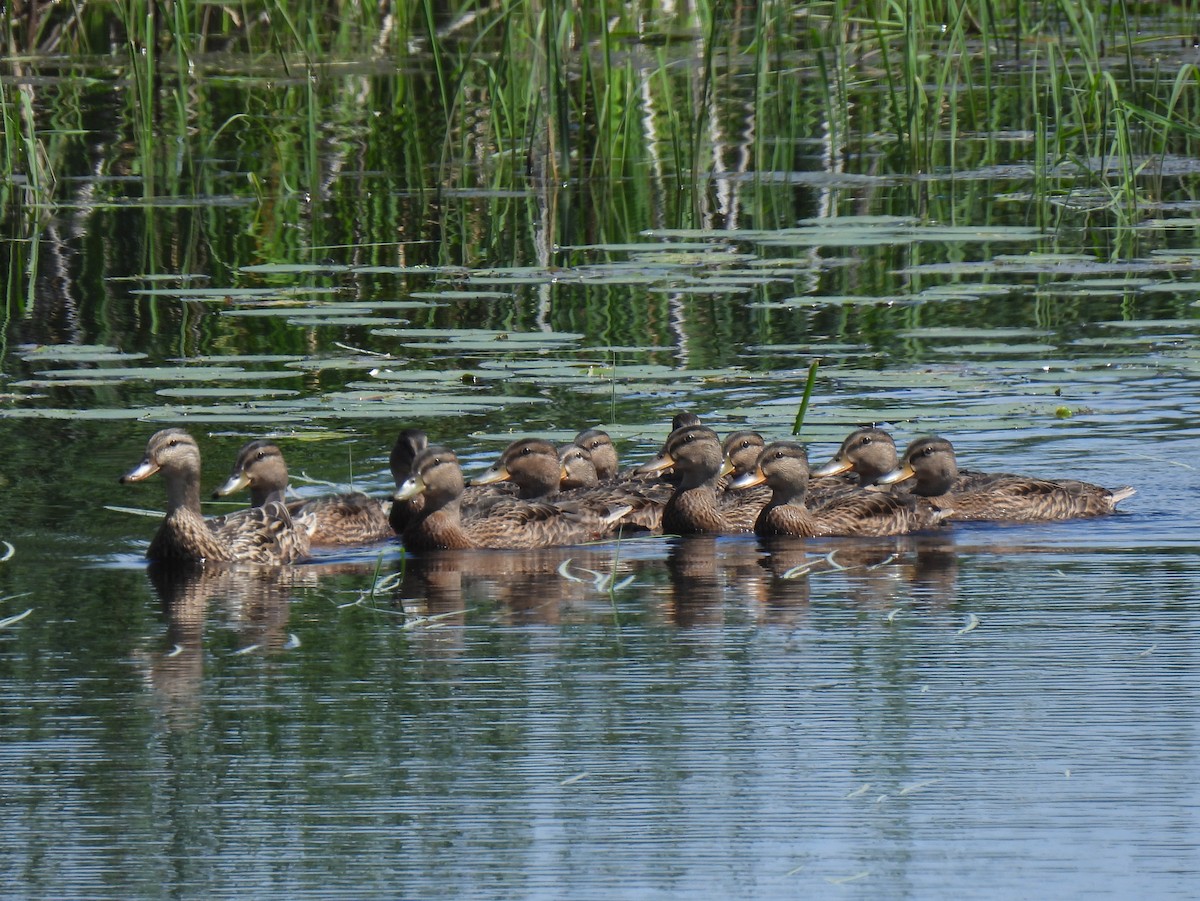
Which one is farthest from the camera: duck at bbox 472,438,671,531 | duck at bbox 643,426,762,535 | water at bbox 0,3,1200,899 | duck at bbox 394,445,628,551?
duck at bbox 472,438,671,531

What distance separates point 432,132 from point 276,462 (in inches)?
411

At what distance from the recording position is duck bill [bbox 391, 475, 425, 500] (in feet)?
27.1

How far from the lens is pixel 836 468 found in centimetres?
914

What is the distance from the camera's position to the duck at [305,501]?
856cm

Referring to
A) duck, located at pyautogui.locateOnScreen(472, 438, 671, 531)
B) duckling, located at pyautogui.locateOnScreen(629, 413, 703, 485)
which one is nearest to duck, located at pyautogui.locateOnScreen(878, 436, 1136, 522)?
duckling, located at pyautogui.locateOnScreen(629, 413, 703, 485)

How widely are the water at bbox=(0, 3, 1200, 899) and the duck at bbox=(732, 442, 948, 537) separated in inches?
5.3

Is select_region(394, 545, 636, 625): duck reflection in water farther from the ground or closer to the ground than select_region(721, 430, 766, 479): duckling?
closer to the ground

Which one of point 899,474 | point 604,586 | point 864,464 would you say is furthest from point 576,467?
point 604,586

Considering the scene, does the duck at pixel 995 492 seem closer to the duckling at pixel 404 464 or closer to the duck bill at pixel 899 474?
the duck bill at pixel 899 474

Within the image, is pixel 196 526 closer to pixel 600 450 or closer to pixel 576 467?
pixel 576 467

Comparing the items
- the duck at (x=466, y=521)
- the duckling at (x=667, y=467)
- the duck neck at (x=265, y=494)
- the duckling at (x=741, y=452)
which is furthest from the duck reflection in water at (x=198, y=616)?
the duckling at (x=741, y=452)

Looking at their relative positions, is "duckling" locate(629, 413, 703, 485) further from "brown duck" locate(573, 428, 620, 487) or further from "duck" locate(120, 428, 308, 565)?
"duck" locate(120, 428, 308, 565)

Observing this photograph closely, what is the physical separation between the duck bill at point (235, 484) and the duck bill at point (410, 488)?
1.77ft

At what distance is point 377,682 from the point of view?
19.6 ft
